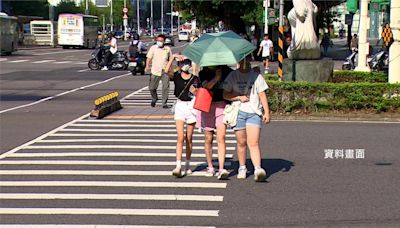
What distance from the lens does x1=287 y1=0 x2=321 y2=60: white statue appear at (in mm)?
18078

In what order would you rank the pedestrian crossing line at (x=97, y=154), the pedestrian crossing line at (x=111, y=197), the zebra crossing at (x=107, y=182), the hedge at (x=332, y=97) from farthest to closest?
the hedge at (x=332, y=97) < the pedestrian crossing line at (x=97, y=154) < the pedestrian crossing line at (x=111, y=197) < the zebra crossing at (x=107, y=182)

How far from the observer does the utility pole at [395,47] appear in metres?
20.7

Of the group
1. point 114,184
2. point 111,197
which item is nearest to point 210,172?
point 114,184

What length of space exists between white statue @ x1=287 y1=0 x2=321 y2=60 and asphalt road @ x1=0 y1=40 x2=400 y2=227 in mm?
3019

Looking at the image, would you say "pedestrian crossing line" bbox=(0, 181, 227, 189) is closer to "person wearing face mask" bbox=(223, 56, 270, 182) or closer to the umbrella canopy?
"person wearing face mask" bbox=(223, 56, 270, 182)

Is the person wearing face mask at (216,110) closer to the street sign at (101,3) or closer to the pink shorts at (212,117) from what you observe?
the pink shorts at (212,117)

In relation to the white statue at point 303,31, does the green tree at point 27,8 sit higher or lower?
higher

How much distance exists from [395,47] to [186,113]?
1287 cm

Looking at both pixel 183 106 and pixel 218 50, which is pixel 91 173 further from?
pixel 218 50

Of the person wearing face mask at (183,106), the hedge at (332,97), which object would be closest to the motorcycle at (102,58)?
the hedge at (332,97)

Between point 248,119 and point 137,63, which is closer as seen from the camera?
point 248,119

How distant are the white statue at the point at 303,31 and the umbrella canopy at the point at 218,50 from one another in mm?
8732

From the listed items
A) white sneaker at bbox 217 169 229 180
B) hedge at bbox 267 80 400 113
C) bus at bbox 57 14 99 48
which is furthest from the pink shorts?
bus at bbox 57 14 99 48

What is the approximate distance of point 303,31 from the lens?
18344 mm
